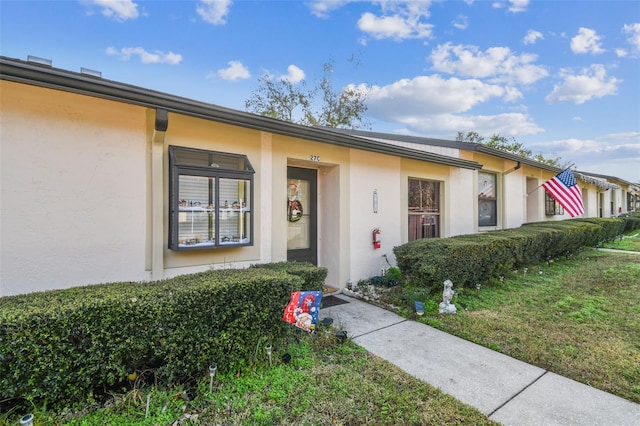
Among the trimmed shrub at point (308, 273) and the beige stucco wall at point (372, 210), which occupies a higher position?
the beige stucco wall at point (372, 210)

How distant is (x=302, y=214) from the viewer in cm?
607

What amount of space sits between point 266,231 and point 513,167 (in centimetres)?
961

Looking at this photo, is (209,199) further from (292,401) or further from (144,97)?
(292,401)

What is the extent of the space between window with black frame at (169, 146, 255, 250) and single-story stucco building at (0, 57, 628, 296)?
0.02m

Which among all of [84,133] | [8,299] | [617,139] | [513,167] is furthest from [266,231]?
[617,139]

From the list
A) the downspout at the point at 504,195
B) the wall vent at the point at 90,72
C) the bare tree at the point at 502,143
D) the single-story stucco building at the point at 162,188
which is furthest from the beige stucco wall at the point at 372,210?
the bare tree at the point at 502,143

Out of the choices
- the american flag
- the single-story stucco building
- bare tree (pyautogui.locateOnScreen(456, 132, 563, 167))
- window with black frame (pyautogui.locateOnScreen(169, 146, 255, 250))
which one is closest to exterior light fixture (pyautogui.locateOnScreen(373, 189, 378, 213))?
the single-story stucco building

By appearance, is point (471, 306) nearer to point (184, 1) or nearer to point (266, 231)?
point (266, 231)

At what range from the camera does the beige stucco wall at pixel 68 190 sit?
3.08 metres

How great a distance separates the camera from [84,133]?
3.44m

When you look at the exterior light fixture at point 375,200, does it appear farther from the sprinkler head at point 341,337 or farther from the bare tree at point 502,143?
the bare tree at point 502,143

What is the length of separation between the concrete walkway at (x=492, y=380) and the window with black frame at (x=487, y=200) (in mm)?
6726

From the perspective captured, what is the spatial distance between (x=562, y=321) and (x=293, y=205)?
4.75 meters

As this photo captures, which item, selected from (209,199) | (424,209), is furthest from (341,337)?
(424,209)
